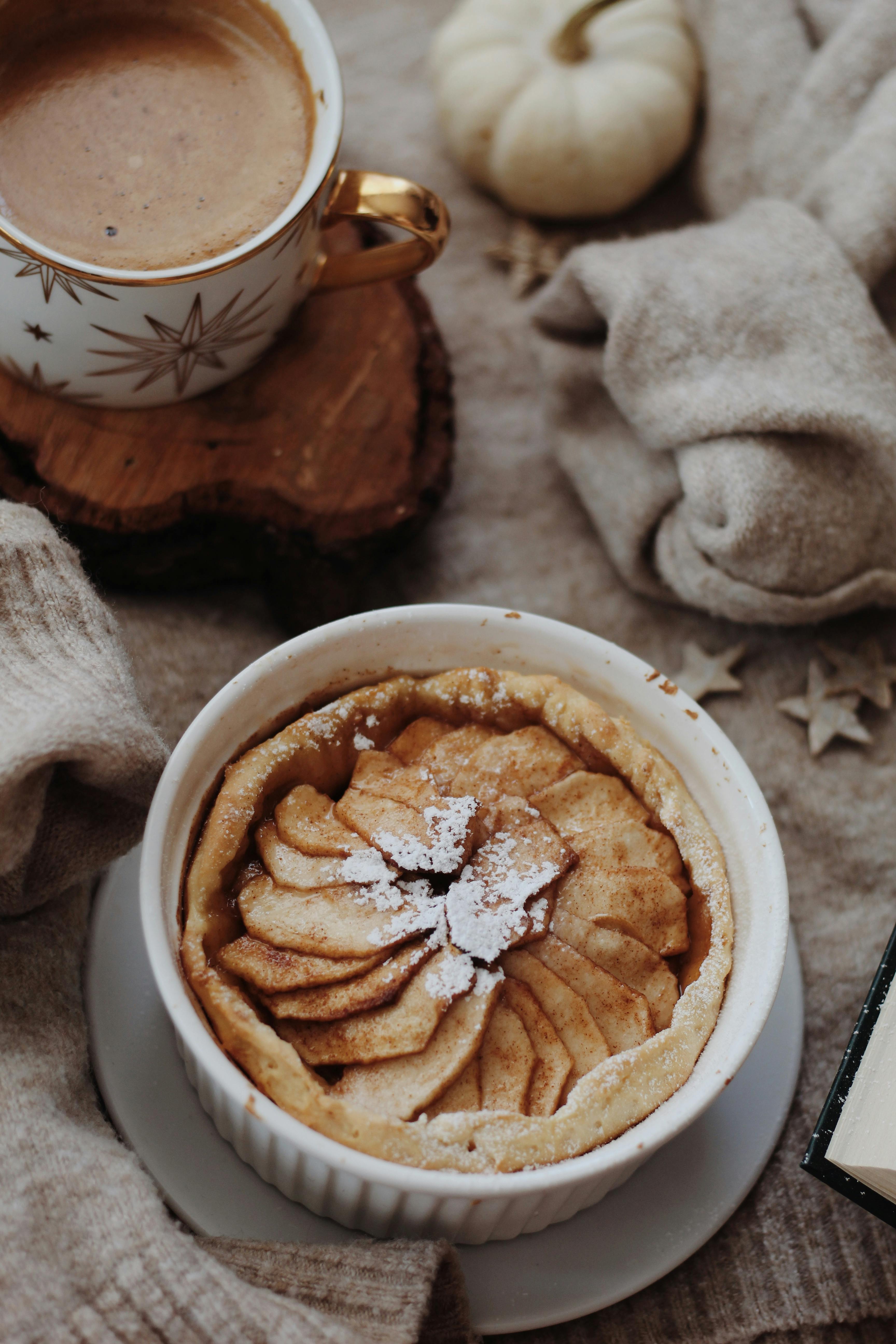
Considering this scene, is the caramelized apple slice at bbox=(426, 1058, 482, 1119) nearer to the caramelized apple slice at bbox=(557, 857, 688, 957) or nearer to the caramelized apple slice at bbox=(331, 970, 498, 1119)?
the caramelized apple slice at bbox=(331, 970, 498, 1119)

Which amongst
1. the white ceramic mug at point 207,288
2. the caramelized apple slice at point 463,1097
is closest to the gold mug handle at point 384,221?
the white ceramic mug at point 207,288

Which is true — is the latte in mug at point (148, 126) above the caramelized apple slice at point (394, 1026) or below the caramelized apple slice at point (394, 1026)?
above

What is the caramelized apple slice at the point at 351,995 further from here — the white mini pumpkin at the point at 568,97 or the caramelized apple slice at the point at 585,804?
the white mini pumpkin at the point at 568,97

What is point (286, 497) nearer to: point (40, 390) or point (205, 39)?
point (40, 390)

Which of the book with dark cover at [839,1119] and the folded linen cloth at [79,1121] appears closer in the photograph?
the folded linen cloth at [79,1121]

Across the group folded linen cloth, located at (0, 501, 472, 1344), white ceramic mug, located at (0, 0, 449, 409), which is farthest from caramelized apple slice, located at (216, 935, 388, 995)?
white ceramic mug, located at (0, 0, 449, 409)

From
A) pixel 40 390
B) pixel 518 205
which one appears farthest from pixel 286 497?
pixel 518 205

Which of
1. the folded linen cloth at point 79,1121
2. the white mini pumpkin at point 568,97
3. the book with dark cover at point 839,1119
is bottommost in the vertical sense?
the book with dark cover at point 839,1119
